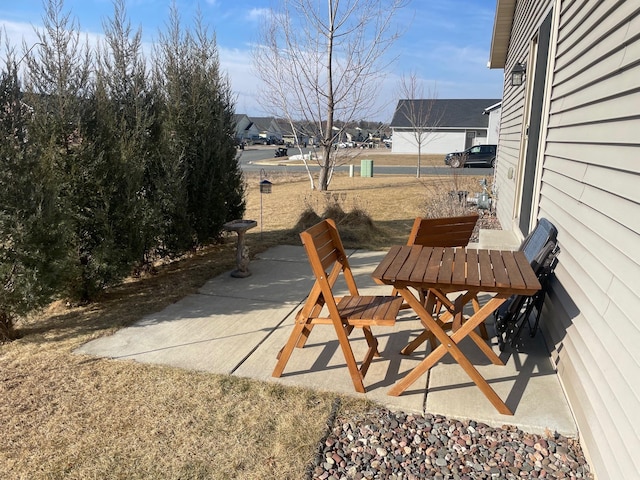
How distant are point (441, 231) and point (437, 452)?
6.41ft

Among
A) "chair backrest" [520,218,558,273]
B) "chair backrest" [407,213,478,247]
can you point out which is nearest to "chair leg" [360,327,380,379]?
"chair backrest" [407,213,478,247]

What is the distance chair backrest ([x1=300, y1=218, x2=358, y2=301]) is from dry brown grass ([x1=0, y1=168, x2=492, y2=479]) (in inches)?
30.1

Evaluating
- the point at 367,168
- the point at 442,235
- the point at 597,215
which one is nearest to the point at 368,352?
the point at 442,235

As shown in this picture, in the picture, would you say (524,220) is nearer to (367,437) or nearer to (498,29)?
(367,437)

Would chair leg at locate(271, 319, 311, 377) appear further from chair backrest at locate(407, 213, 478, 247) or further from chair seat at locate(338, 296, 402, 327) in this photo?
chair backrest at locate(407, 213, 478, 247)

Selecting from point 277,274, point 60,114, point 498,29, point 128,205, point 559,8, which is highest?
point 498,29

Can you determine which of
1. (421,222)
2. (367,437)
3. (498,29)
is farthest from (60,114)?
(498,29)

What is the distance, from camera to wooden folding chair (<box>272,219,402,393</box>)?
113 inches

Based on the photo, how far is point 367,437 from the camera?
2562 millimetres

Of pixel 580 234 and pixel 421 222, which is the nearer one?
pixel 580 234

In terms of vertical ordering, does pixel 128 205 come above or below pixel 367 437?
above

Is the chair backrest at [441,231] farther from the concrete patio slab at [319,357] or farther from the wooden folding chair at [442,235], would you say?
the concrete patio slab at [319,357]

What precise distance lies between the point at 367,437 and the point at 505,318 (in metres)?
1.59

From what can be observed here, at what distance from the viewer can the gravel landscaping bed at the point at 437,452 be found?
2.30 metres
